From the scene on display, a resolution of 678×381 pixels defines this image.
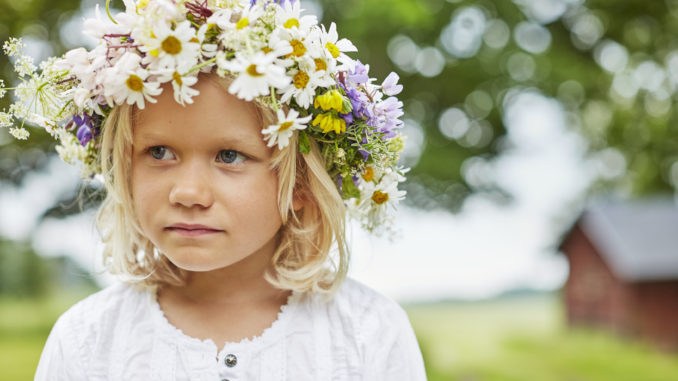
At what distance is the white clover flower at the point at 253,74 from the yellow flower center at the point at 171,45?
9 centimetres

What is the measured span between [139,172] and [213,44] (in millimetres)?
353

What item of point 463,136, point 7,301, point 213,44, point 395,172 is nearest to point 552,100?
point 463,136

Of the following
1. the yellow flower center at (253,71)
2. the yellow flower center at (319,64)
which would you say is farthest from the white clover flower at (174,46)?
the yellow flower center at (319,64)

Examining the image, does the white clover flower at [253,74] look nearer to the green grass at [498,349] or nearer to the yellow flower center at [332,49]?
the yellow flower center at [332,49]

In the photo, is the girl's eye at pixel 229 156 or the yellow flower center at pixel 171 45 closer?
the yellow flower center at pixel 171 45

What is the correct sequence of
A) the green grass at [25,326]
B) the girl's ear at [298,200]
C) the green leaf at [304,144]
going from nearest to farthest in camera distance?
1. the green leaf at [304,144]
2. the girl's ear at [298,200]
3. the green grass at [25,326]

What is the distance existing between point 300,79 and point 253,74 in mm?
146

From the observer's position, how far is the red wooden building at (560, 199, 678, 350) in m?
12.8

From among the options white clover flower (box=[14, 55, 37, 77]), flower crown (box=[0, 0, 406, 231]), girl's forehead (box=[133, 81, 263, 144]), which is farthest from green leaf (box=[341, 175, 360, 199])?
white clover flower (box=[14, 55, 37, 77])

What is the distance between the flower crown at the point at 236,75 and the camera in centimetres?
136

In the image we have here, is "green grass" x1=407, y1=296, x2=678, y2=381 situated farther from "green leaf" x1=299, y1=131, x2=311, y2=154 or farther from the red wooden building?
"green leaf" x1=299, y1=131, x2=311, y2=154

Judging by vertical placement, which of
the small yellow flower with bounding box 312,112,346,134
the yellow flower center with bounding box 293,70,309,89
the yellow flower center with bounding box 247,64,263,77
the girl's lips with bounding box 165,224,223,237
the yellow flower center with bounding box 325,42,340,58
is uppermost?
the yellow flower center with bounding box 325,42,340,58

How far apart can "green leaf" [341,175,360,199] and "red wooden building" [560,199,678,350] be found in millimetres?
12280

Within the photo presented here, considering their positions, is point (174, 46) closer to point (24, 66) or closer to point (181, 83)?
point (181, 83)
